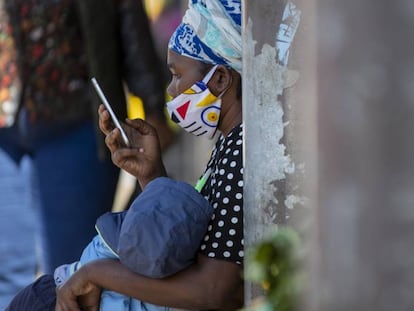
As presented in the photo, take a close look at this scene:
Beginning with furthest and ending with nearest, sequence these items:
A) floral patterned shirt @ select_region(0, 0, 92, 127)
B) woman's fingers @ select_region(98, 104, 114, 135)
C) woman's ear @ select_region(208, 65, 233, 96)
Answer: floral patterned shirt @ select_region(0, 0, 92, 127)
woman's fingers @ select_region(98, 104, 114, 135)
woman's ear @ select_region(208, 65, 233, 96)

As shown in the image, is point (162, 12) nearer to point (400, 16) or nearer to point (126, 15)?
point (126, 15)

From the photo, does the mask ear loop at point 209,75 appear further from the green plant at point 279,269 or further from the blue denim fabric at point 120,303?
the green plant at point 279,269

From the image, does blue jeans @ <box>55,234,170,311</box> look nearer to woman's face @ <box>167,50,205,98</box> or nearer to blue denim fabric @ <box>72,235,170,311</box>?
blue denim fabric @ <box>72,235,170,311</box>

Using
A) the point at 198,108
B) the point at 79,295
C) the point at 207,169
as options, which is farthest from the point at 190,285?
the point at 198,108

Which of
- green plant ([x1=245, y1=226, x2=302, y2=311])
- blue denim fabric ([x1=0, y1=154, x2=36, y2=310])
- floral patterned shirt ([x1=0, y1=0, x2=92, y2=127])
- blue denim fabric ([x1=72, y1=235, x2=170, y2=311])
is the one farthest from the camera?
blue denim fabric ([x1=0, y1=154, x2=36, y2=310])

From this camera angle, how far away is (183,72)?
3203 millimetres

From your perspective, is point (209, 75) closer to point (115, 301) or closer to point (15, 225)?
point (115, 301)

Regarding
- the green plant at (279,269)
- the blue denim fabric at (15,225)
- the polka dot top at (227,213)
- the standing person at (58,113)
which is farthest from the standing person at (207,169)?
the blue denim fabric at (15,225)

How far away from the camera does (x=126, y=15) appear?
501 centimetres

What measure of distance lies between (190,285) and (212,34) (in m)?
0.72

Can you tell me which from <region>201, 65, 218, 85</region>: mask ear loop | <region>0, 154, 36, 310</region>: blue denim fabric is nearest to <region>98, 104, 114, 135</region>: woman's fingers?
<region>201, 65, 218, 85</region>: mask ear loop

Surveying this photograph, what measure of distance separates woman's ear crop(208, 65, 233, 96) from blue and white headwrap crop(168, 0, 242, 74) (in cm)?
2

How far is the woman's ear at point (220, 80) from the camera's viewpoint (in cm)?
311

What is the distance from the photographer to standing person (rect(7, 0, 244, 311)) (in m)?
2.82
